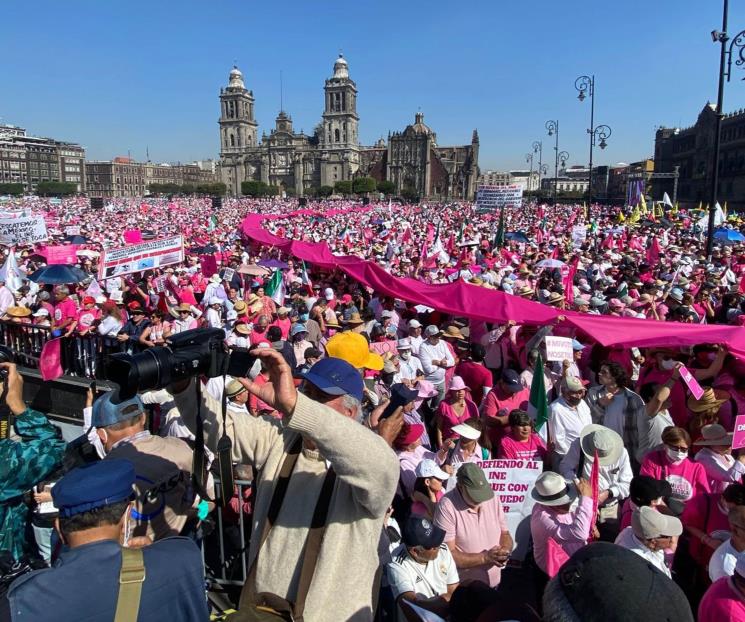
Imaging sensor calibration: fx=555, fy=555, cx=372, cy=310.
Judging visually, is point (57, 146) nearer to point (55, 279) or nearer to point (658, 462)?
point (55, 279)

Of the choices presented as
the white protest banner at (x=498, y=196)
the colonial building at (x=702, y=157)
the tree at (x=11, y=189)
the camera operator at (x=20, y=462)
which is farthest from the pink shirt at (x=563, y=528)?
the tree at (x=11, y=189)

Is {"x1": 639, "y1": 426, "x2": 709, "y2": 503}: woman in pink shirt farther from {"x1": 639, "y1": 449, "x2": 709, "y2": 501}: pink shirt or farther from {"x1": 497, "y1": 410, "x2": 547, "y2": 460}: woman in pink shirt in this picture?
{"x1": 497, "y1": 410, "x2": 547, "y2": 460}: woman in pink shirt

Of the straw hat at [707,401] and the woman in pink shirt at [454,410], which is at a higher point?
the straw hat at [707,401]

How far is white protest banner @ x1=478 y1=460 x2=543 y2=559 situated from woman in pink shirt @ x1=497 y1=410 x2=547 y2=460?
334 millimetres

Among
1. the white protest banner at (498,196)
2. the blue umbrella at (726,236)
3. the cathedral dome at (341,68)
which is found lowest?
the blue umbrella at (726,236)

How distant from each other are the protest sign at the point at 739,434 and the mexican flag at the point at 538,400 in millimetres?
1448

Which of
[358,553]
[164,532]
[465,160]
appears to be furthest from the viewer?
[465,160]

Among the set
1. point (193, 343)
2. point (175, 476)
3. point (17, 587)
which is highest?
point (193, 343)

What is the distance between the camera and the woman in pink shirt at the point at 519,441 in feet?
14.2

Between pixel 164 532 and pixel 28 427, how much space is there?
53.6 inches

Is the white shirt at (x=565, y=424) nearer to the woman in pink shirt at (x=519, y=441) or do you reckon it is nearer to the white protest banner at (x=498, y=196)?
the woman in pink shirt at (x=519, y=441)

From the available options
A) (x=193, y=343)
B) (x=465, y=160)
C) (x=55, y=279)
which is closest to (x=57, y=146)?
(x=465, y=160)

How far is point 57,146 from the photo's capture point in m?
136

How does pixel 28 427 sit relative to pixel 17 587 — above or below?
below
